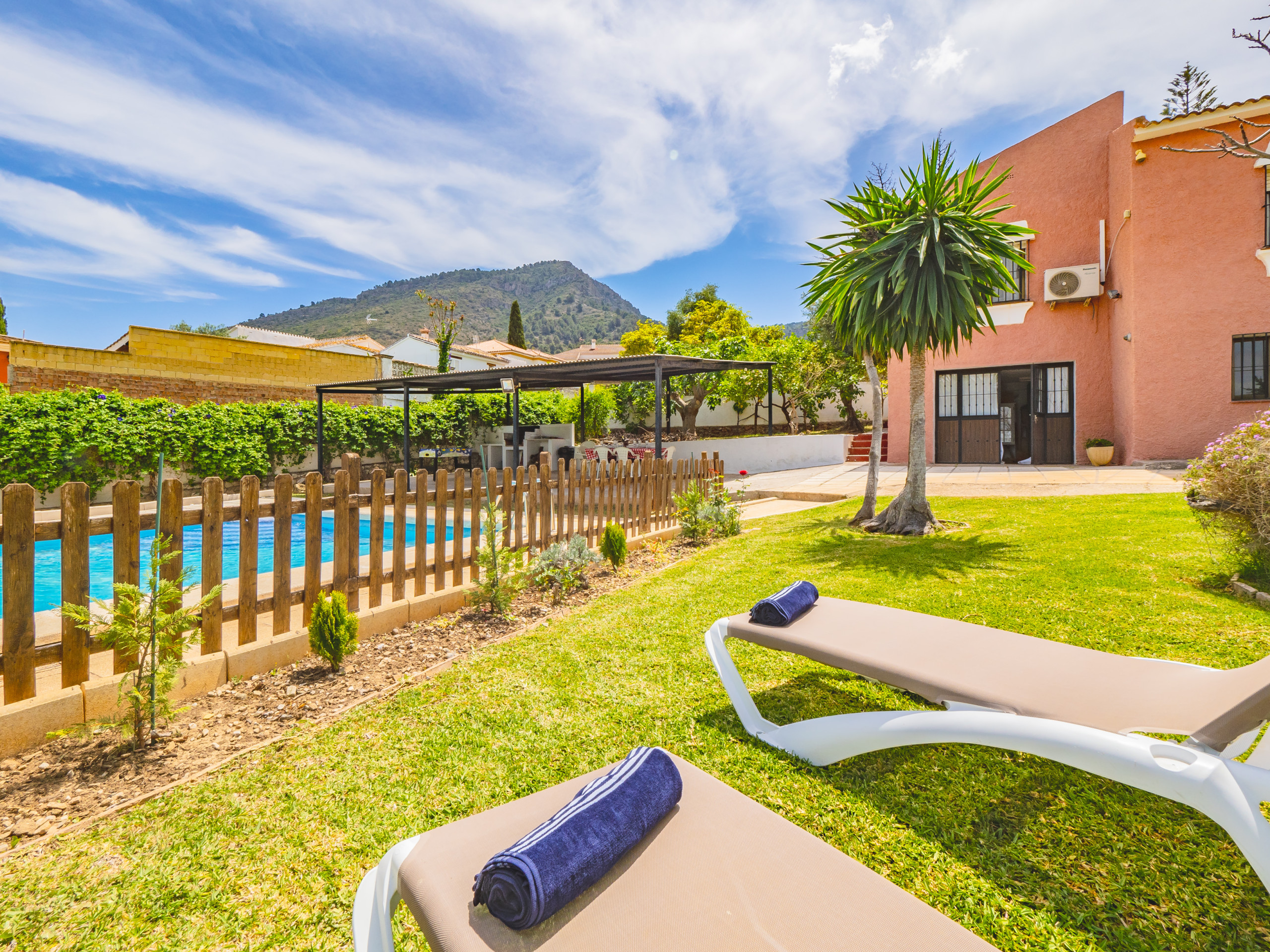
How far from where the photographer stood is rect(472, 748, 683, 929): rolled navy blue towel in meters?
0.99

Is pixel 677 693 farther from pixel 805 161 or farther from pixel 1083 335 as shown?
pixel 1083 335

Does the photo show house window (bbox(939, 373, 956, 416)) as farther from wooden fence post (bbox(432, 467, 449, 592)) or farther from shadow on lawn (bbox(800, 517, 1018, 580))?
wooden fence post (bbox(432, 467, 449, 592))

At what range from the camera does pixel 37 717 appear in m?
2.45

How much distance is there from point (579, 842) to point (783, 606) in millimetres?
1690

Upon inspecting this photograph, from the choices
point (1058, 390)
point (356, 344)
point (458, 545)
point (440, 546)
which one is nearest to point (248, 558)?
point (440, 546)

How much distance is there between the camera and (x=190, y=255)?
159 feet

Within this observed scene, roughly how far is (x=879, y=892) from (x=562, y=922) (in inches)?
22.8

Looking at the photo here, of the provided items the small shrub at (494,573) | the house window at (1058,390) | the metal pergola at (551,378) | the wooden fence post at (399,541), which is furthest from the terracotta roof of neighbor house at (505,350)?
the wooden fence post at (399,541)

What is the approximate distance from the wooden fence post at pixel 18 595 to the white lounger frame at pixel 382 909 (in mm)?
2311

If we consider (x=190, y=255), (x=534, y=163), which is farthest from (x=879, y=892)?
(x=190, y=255)

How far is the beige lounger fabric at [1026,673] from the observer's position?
1.65 meters

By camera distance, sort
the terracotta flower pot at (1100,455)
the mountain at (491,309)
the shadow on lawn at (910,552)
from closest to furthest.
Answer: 1. the shadow on lawn at (910,552)
2. the terracotta flower pot at (1100,455)
3. the mountain at (491,309)

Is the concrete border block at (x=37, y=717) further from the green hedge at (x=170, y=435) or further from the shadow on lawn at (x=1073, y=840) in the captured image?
the green hedge at (x=170, y=435)

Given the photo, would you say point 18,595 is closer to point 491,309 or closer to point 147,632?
point 147,632
